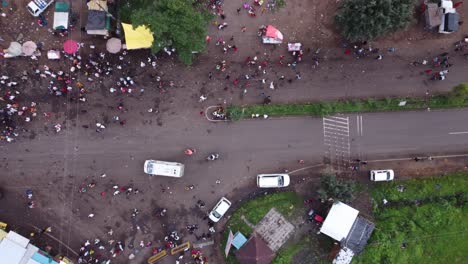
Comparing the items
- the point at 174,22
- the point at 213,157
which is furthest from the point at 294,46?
the point at 213,157

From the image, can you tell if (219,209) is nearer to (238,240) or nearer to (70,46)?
(238,240)

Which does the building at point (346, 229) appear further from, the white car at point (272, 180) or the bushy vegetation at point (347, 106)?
the bushy vegetation at point (347, 106)

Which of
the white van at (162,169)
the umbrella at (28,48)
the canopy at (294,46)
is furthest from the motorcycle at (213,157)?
the umbrella at (28,48)

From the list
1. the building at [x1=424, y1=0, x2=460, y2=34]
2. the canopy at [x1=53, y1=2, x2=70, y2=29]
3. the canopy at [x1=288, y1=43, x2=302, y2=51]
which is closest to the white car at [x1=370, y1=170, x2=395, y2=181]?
the canopy at [x1=288, y1=43, x2=302, y2=51]

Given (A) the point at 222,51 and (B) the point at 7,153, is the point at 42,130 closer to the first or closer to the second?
(B) the point at 7,153

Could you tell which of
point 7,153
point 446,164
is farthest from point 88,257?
point 446,164
